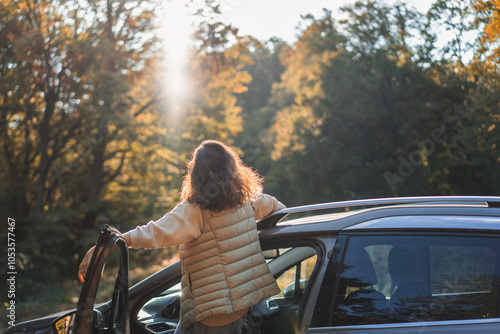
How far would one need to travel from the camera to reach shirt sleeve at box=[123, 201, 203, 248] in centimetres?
229

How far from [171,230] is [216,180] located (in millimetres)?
360

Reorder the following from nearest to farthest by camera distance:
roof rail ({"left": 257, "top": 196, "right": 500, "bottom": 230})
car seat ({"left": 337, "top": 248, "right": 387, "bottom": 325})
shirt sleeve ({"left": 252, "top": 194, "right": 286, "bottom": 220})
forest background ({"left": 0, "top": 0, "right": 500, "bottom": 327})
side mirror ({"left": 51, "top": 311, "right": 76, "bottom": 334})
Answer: car seat ({"left": 337, "top": 248, "right": 387, "bottom": 325}), roof rail ({"left": 257, "top": 196, "right": 500, "bottom": 230}), side mirror ({"left": 51, "top": 311, "right": 76, "bottom": 334}), shirt sleeve ({"left": 252, "top": 194, "right": 286, "bottom": 220}), forest background ({"left": 0, "top": 0, "right": 500, "bottom": 327})

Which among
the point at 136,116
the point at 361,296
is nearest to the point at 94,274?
the point at 361,296

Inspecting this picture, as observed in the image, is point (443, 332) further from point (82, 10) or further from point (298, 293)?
point (82, 10)

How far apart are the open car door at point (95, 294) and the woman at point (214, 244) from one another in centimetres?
11

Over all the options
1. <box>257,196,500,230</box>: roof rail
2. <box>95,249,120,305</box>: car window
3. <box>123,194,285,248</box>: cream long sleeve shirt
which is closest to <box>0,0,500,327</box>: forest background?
<box>95,249,120,305</box>: car window

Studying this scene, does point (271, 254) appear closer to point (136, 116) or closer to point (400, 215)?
point (400, 215)

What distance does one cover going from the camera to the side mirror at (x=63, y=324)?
261cm

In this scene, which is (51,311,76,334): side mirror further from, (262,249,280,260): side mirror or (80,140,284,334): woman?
(262,249,280,260): side mirror

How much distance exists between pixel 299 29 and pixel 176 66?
18833 millimetres

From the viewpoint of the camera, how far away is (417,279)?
2.08m

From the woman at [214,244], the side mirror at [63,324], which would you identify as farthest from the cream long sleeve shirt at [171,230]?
the side mirror at [63,324]

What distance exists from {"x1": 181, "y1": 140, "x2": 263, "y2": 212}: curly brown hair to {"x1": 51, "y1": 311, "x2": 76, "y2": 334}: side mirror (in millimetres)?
955

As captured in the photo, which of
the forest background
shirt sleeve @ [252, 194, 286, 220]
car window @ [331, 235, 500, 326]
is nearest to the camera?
car window @ [331, 235, 500, 326]
